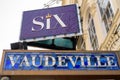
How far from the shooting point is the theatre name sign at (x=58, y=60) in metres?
3.01

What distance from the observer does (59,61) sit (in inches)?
122

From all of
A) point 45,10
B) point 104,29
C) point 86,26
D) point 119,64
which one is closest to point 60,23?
point 45,10

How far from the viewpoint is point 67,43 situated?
5594 mm

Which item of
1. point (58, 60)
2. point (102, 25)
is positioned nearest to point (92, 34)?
point (102, 25)

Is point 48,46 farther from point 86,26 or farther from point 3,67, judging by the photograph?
point 86,26

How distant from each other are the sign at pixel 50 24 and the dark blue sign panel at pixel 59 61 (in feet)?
4.26

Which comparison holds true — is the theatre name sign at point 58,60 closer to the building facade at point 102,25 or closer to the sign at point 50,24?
the sign at point 50,24

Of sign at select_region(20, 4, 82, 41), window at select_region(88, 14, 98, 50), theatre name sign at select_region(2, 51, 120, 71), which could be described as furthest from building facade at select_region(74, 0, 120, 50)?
theatre name sign at select_region(2, 51, 120, 71)

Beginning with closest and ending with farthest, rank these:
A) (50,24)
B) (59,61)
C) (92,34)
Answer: (59,61), (50,24), (92,34)

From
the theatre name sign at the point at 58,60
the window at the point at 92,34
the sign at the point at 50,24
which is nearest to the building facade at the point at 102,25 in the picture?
the window at the point at 92,34

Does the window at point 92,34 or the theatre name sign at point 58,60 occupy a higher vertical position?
the window at point 92,34

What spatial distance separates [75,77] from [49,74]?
1.13 feet

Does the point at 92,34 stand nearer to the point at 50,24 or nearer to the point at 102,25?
the point at 102,25

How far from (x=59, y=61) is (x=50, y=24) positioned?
1760mm
